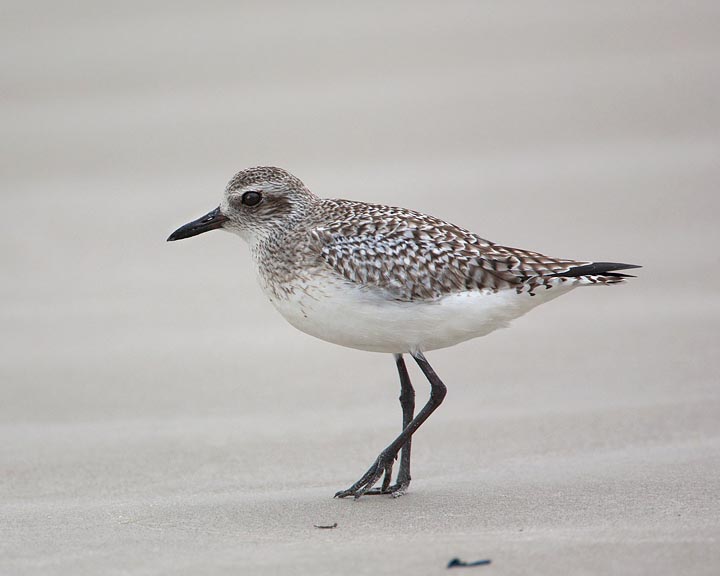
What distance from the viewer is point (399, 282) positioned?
17.2ft

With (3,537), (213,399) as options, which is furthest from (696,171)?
(3,537)

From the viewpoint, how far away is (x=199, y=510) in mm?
5020

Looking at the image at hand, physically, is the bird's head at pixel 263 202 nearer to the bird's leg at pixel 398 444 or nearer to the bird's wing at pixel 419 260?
the bird's wing at pixel 419 260

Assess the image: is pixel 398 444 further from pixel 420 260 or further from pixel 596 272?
pixel 596 272

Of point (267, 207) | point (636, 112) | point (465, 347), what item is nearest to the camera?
point (267, 207)

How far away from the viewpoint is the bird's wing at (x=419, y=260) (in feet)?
17.2

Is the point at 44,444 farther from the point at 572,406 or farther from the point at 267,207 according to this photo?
the point at 572,406

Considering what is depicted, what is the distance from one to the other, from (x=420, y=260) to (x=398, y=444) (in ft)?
2.87

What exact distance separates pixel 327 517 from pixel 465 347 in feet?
11.6

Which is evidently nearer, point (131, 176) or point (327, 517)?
point (327, 517)

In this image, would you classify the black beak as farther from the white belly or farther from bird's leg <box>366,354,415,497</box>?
bird's leg <box>366,354,415,497</box>

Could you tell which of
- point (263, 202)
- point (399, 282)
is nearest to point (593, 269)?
point (399, 282)

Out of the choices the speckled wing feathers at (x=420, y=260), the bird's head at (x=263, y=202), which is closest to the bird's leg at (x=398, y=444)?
the speckled wing feathers at (x=420, y=260)

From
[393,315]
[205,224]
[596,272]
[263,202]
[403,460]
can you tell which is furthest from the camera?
[205,224]
